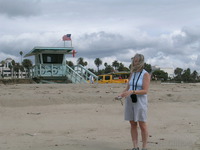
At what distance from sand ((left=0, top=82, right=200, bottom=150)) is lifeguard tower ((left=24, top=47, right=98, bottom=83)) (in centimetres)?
1556

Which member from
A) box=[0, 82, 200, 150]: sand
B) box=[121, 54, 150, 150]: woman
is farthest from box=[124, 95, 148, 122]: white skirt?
box=[0, 82, 200, 150]: sand

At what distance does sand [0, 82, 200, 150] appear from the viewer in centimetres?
550

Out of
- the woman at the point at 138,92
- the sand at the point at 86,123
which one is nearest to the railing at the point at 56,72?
the sand at the point at 86,123

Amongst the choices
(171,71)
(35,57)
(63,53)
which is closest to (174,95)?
(63,53)

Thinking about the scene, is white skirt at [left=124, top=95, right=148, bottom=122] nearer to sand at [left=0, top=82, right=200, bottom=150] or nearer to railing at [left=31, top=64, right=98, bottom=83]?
sand at [left=0, top=82, right=200, bottom=150]

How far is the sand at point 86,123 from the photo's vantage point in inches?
216

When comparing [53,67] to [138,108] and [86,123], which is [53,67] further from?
[138,108]

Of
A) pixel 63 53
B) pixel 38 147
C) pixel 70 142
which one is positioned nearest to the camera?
pixel 38 147

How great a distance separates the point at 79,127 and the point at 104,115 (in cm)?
125

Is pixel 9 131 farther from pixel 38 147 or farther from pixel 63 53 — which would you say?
pixel 63 53

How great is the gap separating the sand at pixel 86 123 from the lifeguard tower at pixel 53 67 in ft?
51.0

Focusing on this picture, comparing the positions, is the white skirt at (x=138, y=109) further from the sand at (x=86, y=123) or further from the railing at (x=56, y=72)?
the railing at (x=56, y=72)

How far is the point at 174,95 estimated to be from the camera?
1130 centimetres

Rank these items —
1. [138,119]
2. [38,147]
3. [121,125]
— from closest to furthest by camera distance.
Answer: [138,119], [38,147], [121,125]
